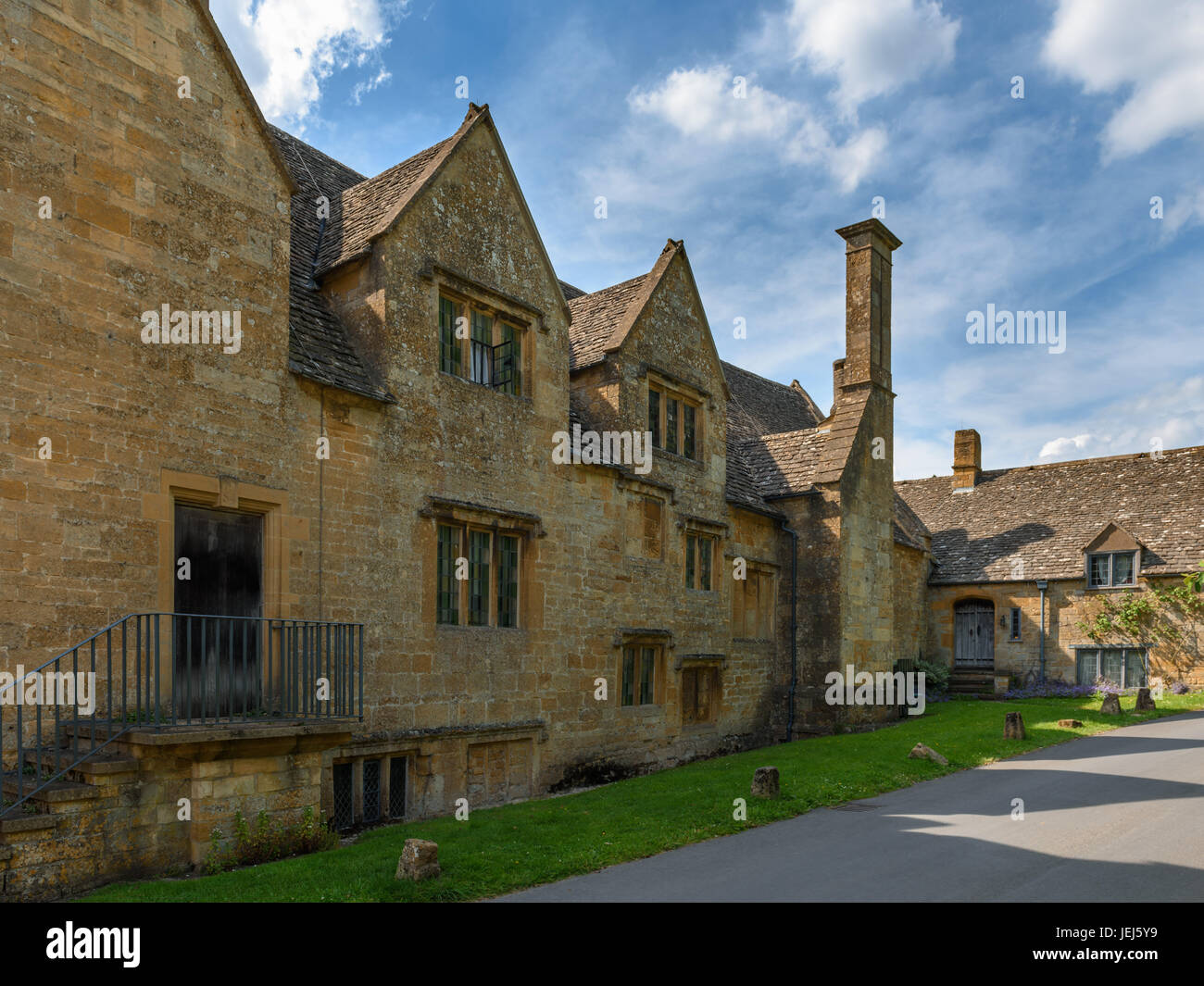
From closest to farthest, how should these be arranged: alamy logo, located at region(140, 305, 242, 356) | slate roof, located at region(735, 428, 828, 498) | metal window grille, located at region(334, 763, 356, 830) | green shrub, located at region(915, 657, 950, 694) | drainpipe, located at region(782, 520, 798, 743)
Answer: alamy logo, located at region(140, 305, 242, 356) → metal window grille, located at region(334, 763, 356, 830) → drainpipe, located at region(782, 520, 798, 743) → slate roof, located at region(735, 428, 828, 498) → green shrub, located at region(915, 657, 950, 694)

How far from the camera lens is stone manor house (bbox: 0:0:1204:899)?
346 inches

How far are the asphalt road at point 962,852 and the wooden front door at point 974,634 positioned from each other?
19.4 m

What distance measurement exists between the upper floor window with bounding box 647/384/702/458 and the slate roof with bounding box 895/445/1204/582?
17.7 meters

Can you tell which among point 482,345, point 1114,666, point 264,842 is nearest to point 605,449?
point 482,345

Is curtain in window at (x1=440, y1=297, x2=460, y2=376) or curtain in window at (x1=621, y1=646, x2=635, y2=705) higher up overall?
curtain in window at (x1=440, y1=297, x2=460, y2=376)

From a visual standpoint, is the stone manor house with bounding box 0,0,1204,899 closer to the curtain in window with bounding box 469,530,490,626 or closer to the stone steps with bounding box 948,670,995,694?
the curtain in window with bounding box 469,530,490,626

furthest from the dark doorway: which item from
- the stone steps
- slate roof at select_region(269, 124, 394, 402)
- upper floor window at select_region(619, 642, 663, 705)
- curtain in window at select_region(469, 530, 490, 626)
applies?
the stone steps

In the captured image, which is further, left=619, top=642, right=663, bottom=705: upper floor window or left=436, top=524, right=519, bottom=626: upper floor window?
left=619, top=642, right=663, bottom=705: upper floor window

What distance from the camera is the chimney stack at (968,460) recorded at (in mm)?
37500

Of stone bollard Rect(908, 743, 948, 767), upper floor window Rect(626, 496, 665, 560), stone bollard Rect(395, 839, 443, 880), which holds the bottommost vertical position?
stone bollard Rect(908, 743, 948, 767)

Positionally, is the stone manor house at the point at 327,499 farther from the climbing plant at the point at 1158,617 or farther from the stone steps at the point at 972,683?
the climbing plant at the point at 1158,617
